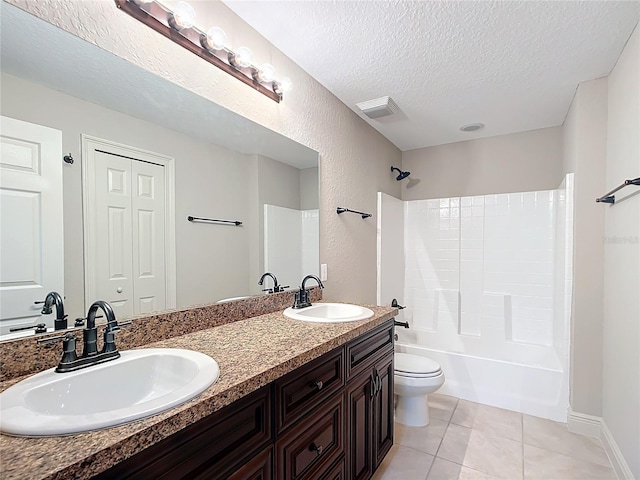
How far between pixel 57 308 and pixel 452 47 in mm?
2132

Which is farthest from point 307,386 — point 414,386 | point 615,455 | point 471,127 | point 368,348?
point 471,127

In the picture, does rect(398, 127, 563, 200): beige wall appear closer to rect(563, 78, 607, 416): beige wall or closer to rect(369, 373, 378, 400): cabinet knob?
rect(563, 78, 607, 416): beige wall

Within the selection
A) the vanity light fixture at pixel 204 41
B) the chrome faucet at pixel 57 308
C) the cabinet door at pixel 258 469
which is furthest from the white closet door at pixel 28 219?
the cabinet door at pixel 258 469

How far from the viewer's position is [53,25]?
980mm

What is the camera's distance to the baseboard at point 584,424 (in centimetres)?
217

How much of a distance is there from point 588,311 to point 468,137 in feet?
6.01

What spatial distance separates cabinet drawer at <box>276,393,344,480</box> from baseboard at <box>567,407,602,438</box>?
1.89 m

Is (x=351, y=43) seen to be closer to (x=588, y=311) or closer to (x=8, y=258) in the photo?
(x=8, y=258)

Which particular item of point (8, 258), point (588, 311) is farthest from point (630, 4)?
point (8, 258)

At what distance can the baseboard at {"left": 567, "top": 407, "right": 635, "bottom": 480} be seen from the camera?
1773 millimetres

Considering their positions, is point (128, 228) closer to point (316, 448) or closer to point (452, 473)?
point (316, 448)

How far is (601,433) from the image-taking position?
214cm

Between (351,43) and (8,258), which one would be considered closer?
(8,258)

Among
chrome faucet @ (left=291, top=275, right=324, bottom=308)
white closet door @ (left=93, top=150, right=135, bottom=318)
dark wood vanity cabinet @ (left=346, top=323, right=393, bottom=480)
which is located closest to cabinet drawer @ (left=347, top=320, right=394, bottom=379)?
dark wood vanity cabinet @ (left=346, top=323, right=393, bottom=480)
